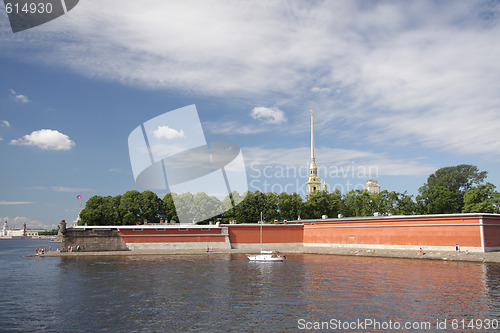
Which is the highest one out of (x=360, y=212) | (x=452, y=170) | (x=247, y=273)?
(x=452, y=170)

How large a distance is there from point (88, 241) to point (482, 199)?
76554 mm

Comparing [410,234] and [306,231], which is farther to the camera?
[306,231]

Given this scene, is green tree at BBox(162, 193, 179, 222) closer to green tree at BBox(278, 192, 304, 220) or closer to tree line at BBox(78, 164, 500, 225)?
tree line at BBox(78, 164, 500, 225)

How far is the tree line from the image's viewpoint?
268 feet

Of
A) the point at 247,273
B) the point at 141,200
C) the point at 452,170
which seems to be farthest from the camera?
the point at 452,170

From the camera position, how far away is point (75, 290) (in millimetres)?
31062

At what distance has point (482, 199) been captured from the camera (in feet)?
261

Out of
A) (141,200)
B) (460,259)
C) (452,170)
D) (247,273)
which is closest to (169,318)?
(247,273)

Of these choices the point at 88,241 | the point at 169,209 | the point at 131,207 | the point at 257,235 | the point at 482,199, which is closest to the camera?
the point at 88,241

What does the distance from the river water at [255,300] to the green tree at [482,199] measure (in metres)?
39.1

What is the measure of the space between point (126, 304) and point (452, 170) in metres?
98.2

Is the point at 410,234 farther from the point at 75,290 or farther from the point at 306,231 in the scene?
the point at 75,290

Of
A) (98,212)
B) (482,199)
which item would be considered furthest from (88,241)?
(482,199)

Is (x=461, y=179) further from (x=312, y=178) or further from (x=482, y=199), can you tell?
(x=312, y=178)
